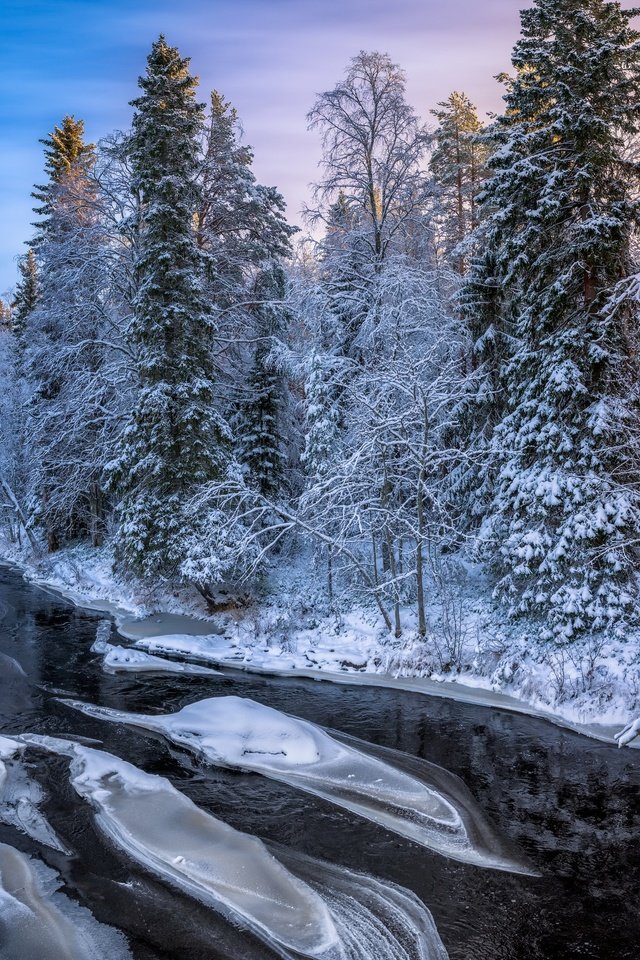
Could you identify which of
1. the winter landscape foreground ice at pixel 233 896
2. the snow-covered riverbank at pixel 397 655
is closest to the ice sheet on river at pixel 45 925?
the winter landscape foreground ice at pixel 233 896

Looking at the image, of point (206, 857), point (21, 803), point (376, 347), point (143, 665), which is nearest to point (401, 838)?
point (206, 857)

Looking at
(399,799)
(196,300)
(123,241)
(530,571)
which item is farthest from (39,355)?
(399,799)

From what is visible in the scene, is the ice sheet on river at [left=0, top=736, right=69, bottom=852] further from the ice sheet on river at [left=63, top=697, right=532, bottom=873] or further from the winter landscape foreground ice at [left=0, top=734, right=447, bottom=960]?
the ice sheet on river at [left=63, top=697, right=532, bottom=873]

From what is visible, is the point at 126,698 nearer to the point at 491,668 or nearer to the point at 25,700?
the point at 25,700

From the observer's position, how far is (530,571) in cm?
1124

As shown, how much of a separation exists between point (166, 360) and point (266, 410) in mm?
4664

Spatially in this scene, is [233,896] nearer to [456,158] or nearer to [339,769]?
[339,769]

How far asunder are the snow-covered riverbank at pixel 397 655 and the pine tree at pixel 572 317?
75 centimetres

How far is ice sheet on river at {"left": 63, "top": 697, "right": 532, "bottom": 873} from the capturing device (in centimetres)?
656

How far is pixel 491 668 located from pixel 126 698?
6902 millimetres

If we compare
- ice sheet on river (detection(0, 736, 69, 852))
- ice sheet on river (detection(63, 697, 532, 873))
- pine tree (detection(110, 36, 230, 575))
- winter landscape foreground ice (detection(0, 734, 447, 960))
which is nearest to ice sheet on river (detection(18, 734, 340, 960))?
winter landscape foreground ice (detection(0, 734, 447, 960))

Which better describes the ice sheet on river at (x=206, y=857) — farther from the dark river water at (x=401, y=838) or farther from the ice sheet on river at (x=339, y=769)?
the ice sheet on river at (x=339, y=769)

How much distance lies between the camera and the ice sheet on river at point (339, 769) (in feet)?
21.5

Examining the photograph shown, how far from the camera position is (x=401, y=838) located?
21.4 feet
